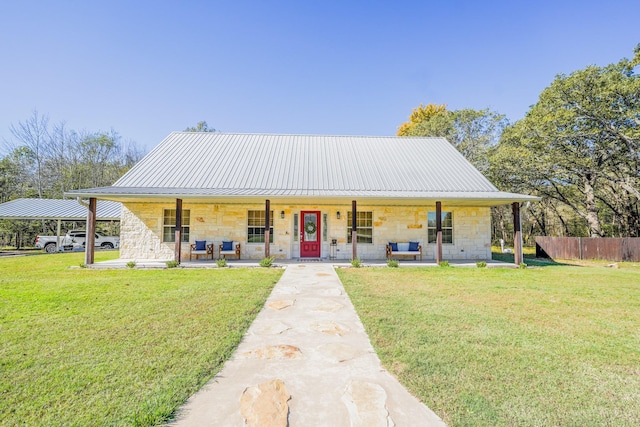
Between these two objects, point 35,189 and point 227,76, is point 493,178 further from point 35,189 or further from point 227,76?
point 35,189

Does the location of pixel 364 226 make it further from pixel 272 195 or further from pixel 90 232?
pixel 90 232

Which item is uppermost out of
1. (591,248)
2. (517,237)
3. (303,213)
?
(303,213)

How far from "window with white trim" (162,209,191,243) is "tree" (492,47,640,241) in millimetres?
18419

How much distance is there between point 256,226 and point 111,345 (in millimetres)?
8790

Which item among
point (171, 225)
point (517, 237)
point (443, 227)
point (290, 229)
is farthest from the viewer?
point (443, 227)

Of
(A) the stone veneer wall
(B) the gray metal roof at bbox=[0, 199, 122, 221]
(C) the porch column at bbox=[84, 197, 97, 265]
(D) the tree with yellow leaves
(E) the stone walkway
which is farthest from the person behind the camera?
(D) the tree with yellow leaves

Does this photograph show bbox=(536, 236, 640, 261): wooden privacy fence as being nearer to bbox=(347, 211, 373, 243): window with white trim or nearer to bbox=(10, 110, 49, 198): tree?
bbox=(347, 211, 373, 243): window with white trim

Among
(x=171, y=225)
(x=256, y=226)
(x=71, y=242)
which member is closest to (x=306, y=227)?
(x=256, y=226)

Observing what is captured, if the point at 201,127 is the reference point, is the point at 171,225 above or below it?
below

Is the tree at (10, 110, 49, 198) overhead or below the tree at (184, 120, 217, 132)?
below

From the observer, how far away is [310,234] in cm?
1219

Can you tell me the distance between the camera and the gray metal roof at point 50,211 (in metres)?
16.7

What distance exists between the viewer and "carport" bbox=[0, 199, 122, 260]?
1666cm

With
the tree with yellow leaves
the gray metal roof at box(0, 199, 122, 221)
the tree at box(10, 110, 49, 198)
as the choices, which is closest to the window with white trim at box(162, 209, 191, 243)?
the gray metal roof at box(0, 199, 122, 221)
